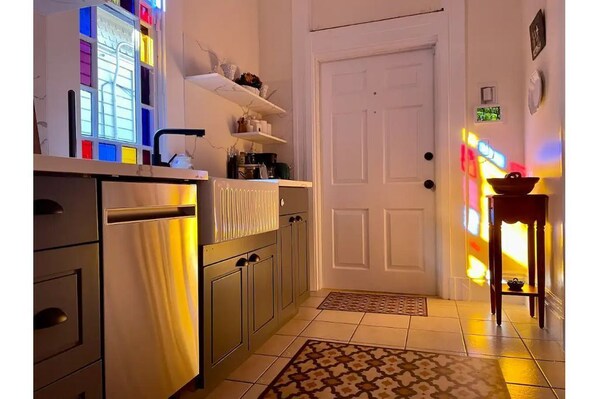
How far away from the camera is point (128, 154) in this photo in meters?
2.08

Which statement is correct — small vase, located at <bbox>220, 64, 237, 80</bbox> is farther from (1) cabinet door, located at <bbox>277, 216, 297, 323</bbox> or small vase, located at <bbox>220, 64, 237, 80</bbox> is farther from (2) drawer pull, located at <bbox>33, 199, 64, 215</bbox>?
(2) drawer pull, located at <bbox>33, 199, 64, 215</bbox>

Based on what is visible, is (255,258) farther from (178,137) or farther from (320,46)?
(320,46)

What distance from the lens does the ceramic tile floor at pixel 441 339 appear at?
5.47ft

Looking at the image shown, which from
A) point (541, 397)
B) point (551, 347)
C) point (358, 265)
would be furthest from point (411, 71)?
point (541, 397)

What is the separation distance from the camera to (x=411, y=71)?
324cm

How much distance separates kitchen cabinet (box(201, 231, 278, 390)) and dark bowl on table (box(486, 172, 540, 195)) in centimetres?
153

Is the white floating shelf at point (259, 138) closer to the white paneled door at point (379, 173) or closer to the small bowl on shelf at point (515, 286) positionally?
the white paneled door at point (379, 173)

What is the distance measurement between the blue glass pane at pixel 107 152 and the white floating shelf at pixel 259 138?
3.88 feet

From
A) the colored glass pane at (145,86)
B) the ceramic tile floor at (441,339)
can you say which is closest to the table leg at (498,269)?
the ceramic tile floor at (441,339)

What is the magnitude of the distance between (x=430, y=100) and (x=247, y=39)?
1718 mm

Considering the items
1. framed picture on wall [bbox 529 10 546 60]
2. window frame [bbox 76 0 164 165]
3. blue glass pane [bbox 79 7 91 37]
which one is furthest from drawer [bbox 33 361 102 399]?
framed picture on wall [bbox 529 10 546 60]

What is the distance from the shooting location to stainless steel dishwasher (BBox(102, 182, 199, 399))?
1090 millimetres

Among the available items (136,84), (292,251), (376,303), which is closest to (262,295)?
(292,251)

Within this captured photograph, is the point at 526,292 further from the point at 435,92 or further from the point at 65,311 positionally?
the point at 65,311
